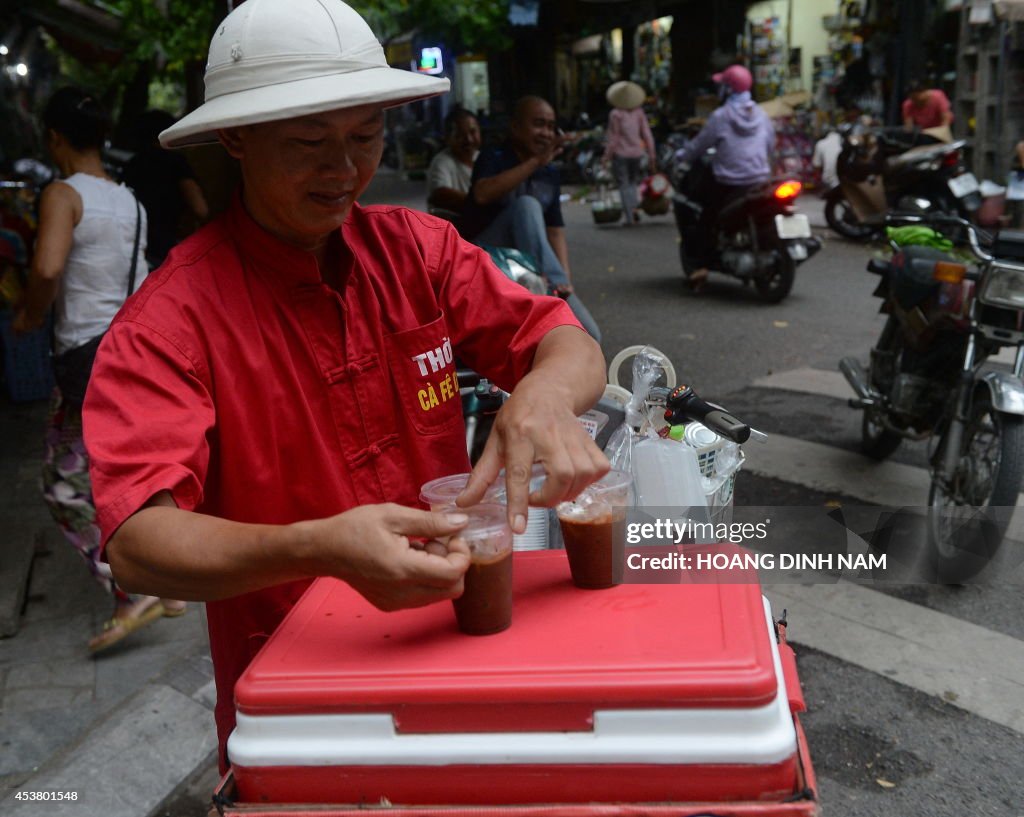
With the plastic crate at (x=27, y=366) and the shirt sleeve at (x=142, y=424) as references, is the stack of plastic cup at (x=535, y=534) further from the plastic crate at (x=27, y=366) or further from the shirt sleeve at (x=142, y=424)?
the plastic crate at (x=27, y=366)

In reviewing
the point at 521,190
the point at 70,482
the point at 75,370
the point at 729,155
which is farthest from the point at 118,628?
the point at 729,155

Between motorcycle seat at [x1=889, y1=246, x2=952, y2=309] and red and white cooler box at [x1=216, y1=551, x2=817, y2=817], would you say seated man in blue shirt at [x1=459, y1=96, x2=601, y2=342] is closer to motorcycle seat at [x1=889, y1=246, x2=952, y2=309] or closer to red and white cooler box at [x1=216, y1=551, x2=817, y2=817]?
motorcycle seat at [x1=889, y1=246, x2=952, y2=309]

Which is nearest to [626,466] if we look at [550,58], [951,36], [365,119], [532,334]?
[532,334]

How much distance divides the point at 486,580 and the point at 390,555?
164 mm

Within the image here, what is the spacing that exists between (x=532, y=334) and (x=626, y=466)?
297mm

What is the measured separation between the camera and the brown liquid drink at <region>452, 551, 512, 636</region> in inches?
52.2

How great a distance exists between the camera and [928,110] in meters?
12.3

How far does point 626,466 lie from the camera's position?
6.19 ft

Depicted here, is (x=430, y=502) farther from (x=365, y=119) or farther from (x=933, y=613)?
(x=933, y=613)

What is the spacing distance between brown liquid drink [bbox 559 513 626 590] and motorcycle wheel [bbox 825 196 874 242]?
11339 millimetres

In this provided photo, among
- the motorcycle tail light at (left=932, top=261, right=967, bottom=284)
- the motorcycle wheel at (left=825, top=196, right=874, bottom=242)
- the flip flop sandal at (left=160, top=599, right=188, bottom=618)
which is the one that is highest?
the motorcycle tail light at (left=932, top=261, right=967, bottom=284)

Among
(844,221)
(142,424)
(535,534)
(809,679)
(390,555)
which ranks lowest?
(844,221)

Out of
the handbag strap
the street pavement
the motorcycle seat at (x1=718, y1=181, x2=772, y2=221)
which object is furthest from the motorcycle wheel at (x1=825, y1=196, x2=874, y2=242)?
the handbag strap

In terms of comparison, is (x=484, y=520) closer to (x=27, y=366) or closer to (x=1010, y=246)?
(x=1010, y=246)
